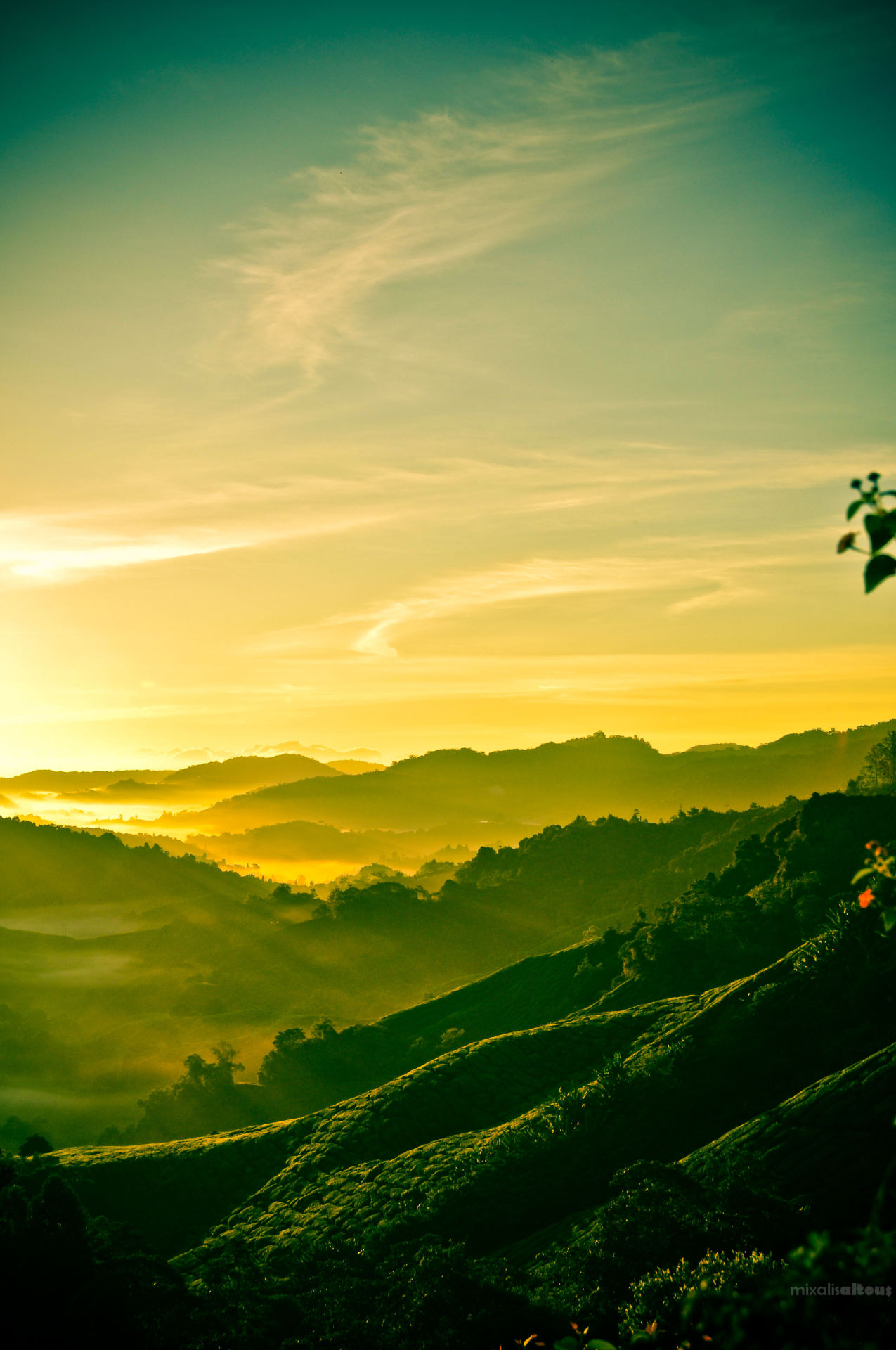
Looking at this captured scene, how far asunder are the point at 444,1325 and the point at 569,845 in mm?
87393

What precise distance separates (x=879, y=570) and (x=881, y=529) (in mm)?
306

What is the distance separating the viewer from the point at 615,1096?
93.4 ft

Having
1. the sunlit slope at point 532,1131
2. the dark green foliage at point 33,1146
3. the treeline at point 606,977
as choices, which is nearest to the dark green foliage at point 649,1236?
the sunlit slope at point 532,1131

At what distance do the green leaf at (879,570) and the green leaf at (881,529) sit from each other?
0.11 m

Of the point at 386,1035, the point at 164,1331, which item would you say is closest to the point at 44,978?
the point at 386,1035

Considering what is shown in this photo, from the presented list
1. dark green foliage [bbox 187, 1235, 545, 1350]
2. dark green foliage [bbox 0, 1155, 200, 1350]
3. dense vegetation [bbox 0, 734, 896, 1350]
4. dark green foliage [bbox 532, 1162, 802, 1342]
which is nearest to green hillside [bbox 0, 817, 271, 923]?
dense vegetation [bbox 0, 734, 896, 1350]

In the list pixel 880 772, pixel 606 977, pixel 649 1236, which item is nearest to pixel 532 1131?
pixel 649 1236

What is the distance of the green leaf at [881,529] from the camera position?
18.0ft

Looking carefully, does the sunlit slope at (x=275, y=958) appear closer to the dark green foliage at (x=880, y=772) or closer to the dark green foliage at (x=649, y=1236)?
the dark green foliage at (x=880, y=772)

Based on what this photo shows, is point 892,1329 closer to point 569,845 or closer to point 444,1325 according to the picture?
point 444,1325

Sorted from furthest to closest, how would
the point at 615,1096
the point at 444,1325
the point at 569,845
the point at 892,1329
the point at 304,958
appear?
the point at 569,845 → the point at 304,958 → the point at 615,1096 → the point at 444,1325 → the point at 892,1329

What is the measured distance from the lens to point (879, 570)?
5.44m

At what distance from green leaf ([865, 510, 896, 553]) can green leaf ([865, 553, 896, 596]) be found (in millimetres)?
106

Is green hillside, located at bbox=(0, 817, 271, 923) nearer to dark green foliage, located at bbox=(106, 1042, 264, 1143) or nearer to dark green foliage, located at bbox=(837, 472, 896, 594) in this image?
dark green foliage, located at bbox=(106, 1042, 264, 1143)
